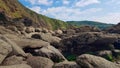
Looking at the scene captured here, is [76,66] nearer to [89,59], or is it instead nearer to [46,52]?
[89,59]

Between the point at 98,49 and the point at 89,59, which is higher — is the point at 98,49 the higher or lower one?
the lower one

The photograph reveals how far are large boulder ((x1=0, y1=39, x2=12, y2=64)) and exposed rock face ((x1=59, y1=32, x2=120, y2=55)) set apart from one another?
30960 millimetres

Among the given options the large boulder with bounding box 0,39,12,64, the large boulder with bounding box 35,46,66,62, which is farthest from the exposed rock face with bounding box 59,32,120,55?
the large boulder with bounding box 0,39,12,64

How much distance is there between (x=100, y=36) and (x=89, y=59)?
96.3 ft

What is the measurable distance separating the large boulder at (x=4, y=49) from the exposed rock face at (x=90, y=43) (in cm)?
3096

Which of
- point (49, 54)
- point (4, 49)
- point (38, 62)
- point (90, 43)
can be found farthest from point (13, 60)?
A: point (90, 43)

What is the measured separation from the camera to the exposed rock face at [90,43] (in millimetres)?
57094

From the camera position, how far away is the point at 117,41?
200ft

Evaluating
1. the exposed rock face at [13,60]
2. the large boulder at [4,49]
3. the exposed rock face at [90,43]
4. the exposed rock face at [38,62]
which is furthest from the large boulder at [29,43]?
the exposed rock face at [90,43]

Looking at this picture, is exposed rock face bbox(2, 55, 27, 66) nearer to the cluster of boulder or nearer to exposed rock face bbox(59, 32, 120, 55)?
the cluster of boulder

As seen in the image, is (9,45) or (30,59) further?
(30,59)

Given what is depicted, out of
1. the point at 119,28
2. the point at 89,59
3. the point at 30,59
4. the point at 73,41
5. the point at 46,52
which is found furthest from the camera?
the point at 119,28

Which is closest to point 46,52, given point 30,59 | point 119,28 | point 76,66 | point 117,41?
point 30,59

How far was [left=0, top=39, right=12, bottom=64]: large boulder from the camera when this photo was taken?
90.0 ft
